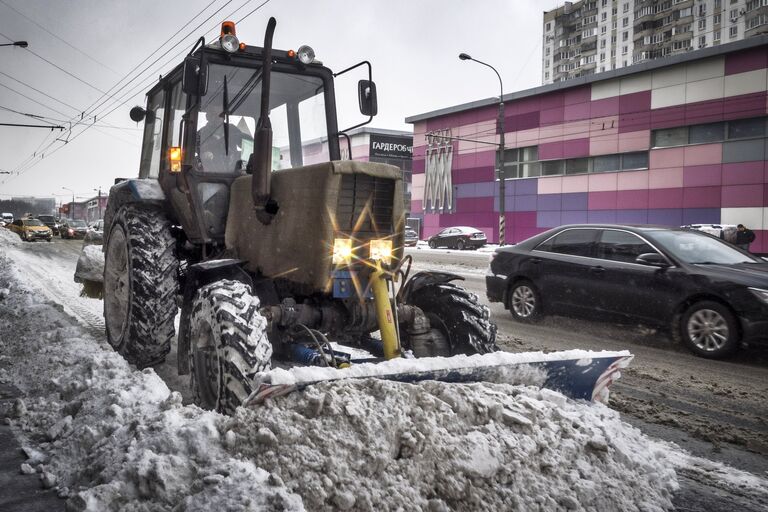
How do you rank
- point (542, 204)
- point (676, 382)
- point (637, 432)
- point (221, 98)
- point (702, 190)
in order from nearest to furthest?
1. point (637, 432)
2. point (221, 98)
3. point (676, 382)
4. point (702, 190)
5. point (542, 204)

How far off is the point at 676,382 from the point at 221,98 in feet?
15.5

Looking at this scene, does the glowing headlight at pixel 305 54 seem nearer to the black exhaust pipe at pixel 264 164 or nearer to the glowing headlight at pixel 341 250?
the black exhaust pipe at pixel 264 164

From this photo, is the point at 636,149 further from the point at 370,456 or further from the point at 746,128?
the point at 370,456

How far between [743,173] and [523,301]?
24422 millimetres

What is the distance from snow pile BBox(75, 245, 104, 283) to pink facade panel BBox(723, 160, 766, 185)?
2854cm

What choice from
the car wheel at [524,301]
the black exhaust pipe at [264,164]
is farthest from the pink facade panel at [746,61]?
the black exhaust pipe at [264,164]

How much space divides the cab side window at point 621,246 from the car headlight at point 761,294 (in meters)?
1.31

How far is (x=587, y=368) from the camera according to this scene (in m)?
3.64

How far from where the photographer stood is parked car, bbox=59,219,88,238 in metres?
37.2

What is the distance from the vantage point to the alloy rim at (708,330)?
6.64 metres

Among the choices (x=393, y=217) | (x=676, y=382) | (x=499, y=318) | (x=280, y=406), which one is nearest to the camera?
(x=280, y=406)

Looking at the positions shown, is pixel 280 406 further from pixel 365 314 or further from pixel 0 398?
pixel 0 398

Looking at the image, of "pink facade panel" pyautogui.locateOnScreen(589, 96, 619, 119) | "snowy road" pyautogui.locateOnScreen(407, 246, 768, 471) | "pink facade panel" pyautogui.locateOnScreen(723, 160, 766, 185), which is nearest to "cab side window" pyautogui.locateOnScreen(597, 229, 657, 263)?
"snowy road" pyautogui.locateOnScreen(407, 246, 768, 471)

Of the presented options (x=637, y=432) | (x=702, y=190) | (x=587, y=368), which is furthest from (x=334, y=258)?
(x=702, y=190)
